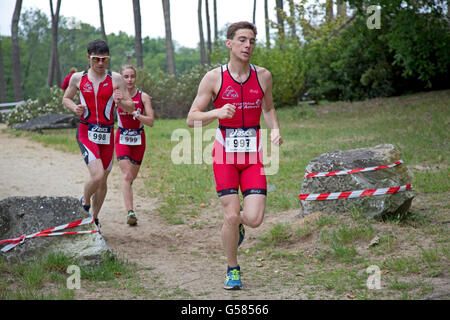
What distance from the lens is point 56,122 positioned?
2262 cm

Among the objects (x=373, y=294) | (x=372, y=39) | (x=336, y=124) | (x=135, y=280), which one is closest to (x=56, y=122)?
(x=336, y=124)

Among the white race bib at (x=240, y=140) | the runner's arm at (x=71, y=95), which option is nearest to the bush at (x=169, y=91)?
the runner's arm at (x=71, y=95)

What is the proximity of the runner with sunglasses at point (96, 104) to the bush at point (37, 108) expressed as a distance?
1886 centimetres

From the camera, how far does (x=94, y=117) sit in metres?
7.36

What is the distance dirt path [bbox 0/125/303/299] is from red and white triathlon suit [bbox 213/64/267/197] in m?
1.03

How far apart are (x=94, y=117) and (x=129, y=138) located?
1.45 m

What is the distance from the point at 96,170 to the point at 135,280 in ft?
6.39

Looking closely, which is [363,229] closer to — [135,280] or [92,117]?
[135,280]

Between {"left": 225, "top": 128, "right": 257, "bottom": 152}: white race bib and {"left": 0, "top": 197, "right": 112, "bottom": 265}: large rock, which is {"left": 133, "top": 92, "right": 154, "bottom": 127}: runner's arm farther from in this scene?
{"left": 225, "top": 128, "right": 257, "bottom": 152}: white race bib

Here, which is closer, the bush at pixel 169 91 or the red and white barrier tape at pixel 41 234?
the red and white barrier tape at pixel 41 234

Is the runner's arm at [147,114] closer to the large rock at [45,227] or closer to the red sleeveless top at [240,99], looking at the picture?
the large rock at [45,227]

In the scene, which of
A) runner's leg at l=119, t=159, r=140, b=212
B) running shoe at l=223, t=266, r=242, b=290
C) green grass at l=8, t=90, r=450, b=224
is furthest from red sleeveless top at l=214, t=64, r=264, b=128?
green grass at l=8, t=90, r=450, b=224

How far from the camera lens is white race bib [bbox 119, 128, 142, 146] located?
8773 millimetres

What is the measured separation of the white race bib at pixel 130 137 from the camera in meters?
8.77
